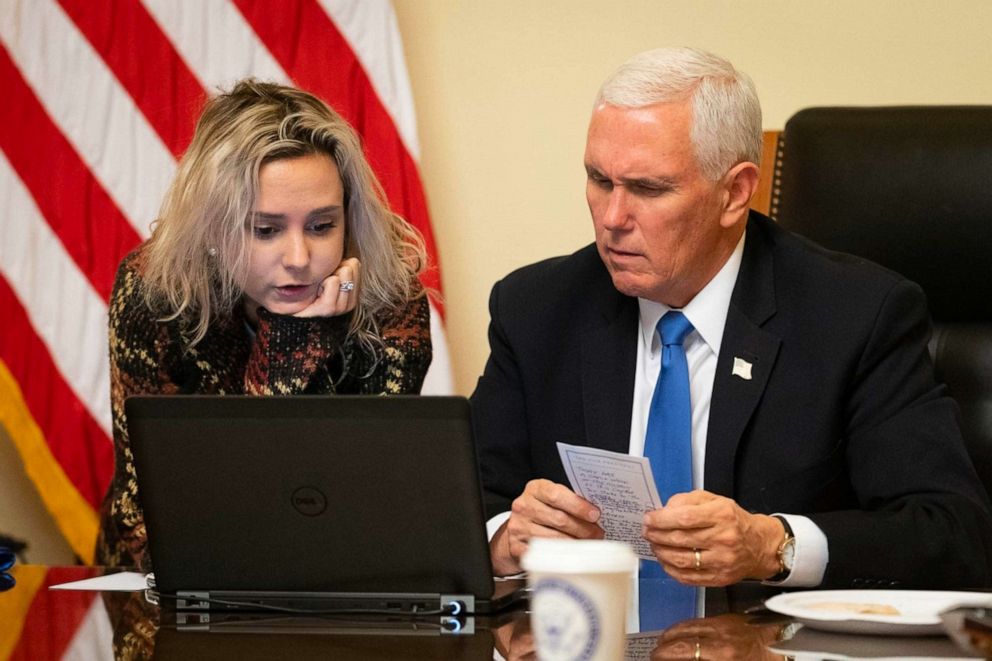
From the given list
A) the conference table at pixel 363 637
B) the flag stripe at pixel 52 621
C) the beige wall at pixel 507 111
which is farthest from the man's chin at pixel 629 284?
the beige wall at pixel 507 111

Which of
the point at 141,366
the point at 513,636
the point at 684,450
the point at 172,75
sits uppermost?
the point at 172,75

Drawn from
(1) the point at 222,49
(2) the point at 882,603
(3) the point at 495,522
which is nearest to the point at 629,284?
(3) the point at 495,522

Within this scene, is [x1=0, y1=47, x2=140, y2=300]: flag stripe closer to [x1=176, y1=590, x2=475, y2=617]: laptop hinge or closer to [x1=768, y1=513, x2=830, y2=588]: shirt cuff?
[x1=176, y1=590, x2=475, y2=617]: laptop hinge

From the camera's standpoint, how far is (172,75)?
3135 millimetres

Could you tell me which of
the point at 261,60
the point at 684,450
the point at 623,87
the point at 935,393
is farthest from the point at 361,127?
the point at 935,393

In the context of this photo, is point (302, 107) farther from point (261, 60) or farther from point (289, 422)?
point (289, 422)

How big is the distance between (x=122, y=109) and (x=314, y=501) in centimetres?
200

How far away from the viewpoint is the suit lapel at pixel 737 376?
2012 millimetres

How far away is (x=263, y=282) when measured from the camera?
2.33m

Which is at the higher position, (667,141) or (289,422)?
(667,141)

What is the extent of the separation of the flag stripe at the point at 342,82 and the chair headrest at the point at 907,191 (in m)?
1.08

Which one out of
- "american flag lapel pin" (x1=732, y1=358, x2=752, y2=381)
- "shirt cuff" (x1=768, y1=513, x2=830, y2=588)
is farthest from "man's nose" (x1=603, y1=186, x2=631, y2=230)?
"shirt cuff" (x1=768, y1=513, x2=830, y2=588)

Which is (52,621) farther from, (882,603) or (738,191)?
(738,191)

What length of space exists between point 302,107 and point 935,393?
1.24 meters
